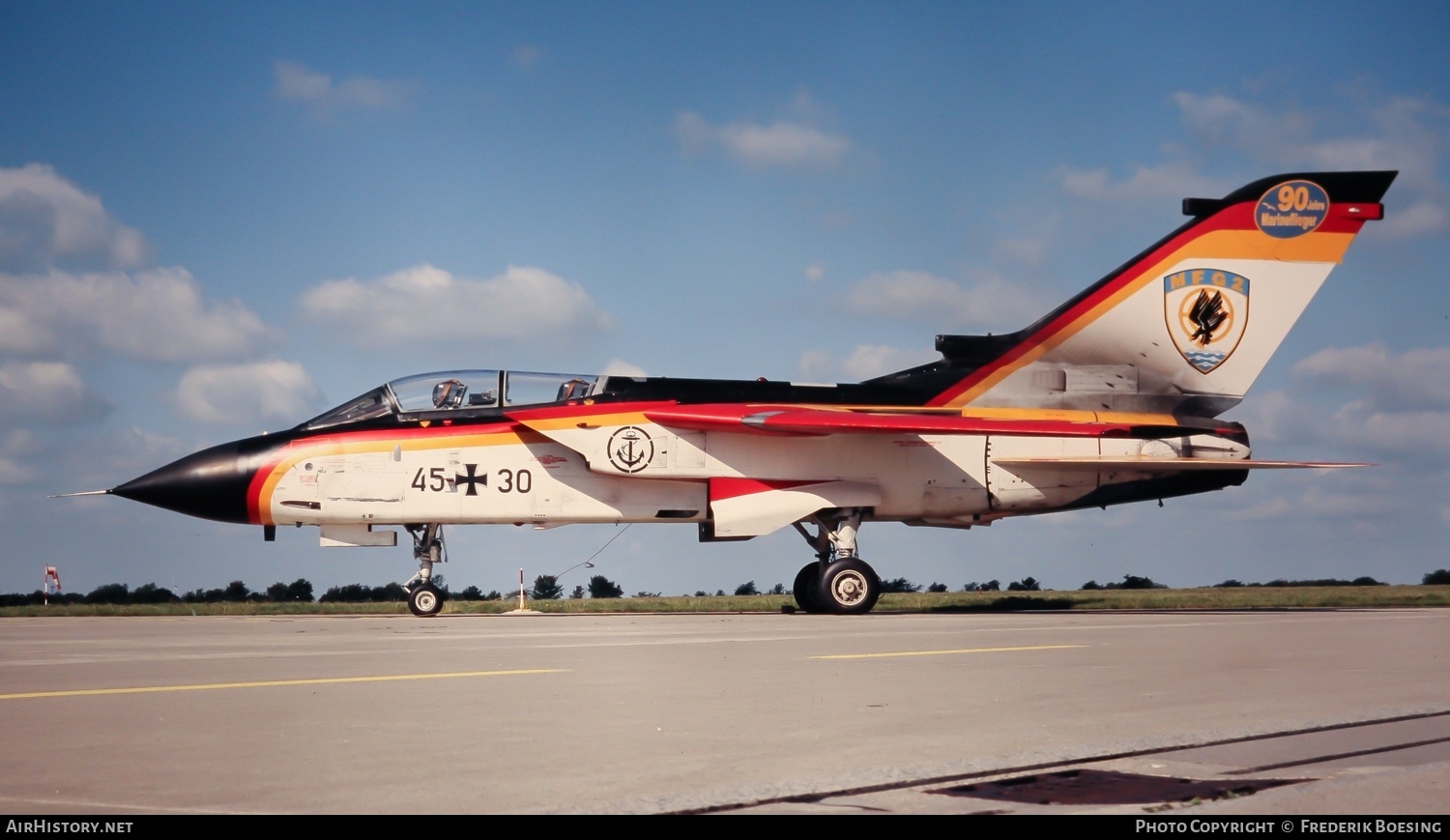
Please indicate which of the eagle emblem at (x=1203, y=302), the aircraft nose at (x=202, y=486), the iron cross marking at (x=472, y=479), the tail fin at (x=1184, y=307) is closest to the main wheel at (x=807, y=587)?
the tail fin at (x=1184, y=307)

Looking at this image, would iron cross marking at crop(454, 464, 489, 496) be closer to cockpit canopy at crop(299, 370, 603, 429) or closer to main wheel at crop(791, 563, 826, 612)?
cockpit canopy at crop(299, 370, 603, 429)

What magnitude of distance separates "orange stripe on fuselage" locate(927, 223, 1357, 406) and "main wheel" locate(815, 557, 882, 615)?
309cm

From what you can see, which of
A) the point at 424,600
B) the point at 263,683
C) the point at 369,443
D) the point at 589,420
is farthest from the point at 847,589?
the point at 263,683

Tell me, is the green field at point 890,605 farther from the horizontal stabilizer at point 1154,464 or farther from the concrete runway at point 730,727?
the concrete runway at point 730,727

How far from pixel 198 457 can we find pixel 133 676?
11.1 m

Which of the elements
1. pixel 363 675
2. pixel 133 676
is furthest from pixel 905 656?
pixel 133 676

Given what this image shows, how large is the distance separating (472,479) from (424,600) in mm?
1910

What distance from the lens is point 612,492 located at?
1919 cm

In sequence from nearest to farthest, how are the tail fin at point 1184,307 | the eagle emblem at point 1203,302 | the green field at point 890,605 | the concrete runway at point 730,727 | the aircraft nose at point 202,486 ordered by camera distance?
the concrete runway at point 730,727 → the aircraft nose at point 202,486 → the tail fin at point 1184,307 → the eagle emblem at point 1203,302 → the green field at point 890,605

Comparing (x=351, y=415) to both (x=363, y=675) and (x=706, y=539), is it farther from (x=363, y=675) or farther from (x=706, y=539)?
(x=363, y=675)

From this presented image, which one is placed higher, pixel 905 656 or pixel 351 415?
pixel 351 415

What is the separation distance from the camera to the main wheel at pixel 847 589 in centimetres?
1877

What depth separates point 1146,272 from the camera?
20.4m

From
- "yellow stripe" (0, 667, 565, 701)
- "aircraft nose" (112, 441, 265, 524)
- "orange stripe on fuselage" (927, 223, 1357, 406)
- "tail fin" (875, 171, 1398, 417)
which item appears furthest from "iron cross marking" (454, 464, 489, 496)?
"yellow stripe" (0, 667, 565, 701)
